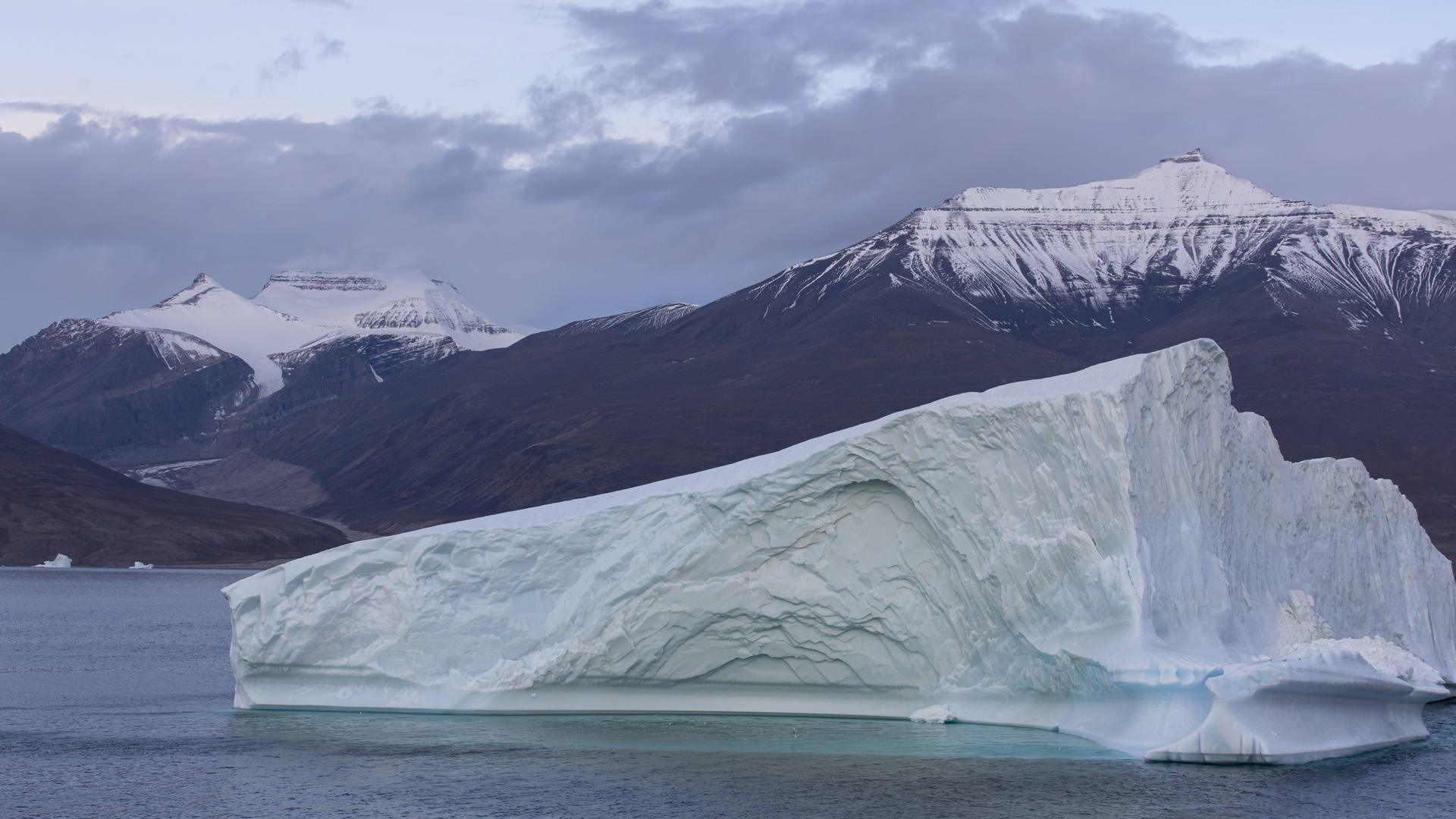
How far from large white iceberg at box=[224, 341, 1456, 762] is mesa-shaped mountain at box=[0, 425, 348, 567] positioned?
288 ft

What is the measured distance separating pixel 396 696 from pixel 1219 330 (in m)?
149

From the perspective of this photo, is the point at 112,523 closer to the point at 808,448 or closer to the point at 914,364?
the point at 914,364

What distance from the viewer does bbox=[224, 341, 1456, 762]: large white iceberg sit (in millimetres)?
19922

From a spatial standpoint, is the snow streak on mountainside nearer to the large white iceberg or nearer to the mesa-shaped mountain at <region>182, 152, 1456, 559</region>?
the mesa-shaped mountain at <region>182, 152, 1456, 559</region>

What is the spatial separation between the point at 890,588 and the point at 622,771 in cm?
591

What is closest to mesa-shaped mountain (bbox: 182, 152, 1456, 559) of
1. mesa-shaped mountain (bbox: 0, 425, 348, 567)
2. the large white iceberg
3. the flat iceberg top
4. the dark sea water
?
mesa-shaped mountain (bbox: 0, 425, 348, 567)

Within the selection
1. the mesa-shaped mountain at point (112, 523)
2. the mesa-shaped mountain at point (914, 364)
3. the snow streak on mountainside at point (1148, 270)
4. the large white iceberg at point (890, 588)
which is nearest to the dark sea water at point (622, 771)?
the large white iceberg at point (890, 588)

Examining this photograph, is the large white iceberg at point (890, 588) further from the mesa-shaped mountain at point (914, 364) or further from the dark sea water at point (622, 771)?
the mesa-shaped mountain at point (914, 364)

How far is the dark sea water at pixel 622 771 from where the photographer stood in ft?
53.9

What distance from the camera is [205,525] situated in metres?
112

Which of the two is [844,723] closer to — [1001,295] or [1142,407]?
[1142,407]

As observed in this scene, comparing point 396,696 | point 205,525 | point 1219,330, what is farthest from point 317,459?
point 396,696

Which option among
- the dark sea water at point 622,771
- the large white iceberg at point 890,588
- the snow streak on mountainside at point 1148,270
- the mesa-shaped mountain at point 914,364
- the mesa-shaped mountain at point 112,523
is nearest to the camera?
the dark sea water at point 622,771

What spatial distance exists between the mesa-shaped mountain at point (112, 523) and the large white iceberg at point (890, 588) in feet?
288
